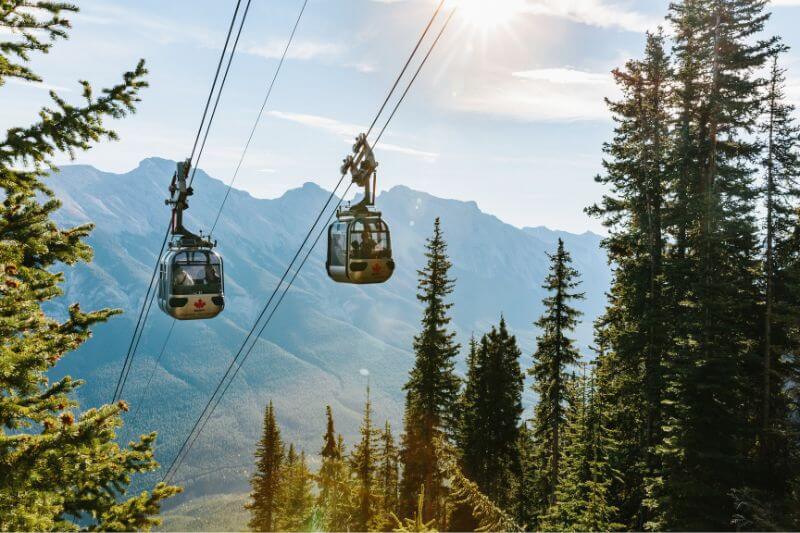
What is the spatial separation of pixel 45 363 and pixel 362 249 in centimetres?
894

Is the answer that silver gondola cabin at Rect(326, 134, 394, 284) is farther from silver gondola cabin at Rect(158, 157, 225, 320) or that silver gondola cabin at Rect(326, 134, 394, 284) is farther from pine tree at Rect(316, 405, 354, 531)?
pine tree at Rect(316, 405, 354, 531)

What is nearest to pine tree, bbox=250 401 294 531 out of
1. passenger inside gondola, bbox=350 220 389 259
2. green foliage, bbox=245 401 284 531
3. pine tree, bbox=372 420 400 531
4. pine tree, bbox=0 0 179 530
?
green foliage, bbox=245 401 284 531

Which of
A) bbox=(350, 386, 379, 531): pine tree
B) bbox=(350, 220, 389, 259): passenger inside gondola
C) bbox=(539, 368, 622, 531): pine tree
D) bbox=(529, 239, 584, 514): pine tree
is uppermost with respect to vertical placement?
bbox=(350, 220, 389, 259): passenger inside gondola

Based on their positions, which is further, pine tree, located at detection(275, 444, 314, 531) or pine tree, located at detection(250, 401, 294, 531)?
pine tree, located at detection(250, 401, 294, 531)

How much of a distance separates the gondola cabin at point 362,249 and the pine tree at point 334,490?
72.5ft

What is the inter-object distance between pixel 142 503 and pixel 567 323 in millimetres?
24437

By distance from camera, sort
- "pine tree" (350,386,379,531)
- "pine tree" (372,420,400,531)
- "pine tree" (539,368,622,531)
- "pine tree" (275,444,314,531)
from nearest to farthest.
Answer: "pine tree" (539,368,622,531) < "pine tree" (350,386,379,531) < "pine tree" (372,420,400,531) < "pine tree" (275,444,314,531)

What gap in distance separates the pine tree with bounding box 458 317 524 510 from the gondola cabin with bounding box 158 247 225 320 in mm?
24224

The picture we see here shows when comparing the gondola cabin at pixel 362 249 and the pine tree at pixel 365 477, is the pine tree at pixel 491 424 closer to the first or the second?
the pine tree at pixel 365 477

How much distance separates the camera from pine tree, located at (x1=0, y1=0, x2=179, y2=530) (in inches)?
286

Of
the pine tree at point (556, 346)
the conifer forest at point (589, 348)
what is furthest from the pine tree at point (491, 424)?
the pine tree at point (556, 346)

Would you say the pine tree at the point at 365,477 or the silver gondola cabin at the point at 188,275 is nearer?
the silver gondola cabin at the point at 188,275

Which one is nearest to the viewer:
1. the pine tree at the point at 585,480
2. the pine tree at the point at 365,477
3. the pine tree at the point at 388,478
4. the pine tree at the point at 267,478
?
the pine tree at the point at 585,480

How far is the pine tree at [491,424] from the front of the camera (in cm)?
3675
